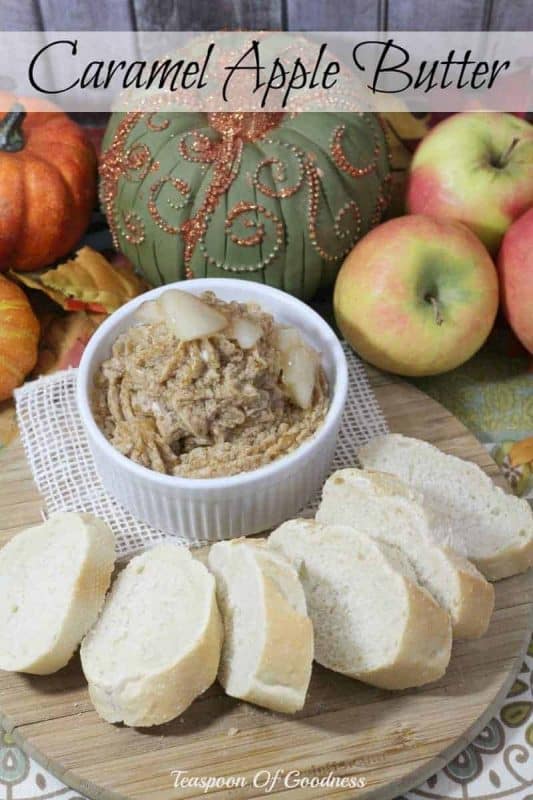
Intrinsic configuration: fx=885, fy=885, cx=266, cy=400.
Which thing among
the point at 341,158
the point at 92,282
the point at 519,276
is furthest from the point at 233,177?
the point at 519,276

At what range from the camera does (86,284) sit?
259 centimetres

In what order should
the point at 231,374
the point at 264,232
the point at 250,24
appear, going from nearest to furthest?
the point at 231,374 < the point at 264,232 < the point at 250,24

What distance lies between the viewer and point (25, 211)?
252 cm

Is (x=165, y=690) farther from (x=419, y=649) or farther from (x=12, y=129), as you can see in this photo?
(x=12, y=129)

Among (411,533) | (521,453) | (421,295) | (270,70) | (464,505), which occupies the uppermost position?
(270,70)

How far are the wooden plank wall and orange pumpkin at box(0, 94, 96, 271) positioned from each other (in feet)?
0.89

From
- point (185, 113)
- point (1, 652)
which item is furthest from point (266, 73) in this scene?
point (1, 652)

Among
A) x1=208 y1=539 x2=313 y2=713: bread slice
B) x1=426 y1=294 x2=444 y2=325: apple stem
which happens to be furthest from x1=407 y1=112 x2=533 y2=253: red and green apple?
x1=208 y1=539 x2=313 y2=713: bread slice

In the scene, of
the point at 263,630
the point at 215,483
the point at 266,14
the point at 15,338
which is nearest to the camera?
the point at 263,630

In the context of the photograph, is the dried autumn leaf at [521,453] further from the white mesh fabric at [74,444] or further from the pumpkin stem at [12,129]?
the pumpkin stem at [12,129]

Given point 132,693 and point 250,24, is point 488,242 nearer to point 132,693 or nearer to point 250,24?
point 250,24

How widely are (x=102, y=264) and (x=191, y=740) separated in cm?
147

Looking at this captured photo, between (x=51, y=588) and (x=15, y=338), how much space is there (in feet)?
2.73

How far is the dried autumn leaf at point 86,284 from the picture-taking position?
256cm
